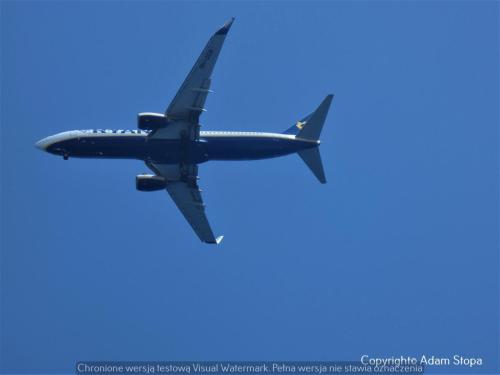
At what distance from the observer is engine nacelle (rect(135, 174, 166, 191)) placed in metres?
91.6

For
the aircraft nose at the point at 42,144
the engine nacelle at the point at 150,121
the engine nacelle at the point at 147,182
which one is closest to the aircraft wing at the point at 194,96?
the engine nacelle at the point at 150,121

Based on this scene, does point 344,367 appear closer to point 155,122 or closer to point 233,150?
point 233,150

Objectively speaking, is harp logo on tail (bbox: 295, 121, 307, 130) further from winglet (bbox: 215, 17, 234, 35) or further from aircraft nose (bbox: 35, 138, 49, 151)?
aircraft nose (bbox: 35, 138, 49, 151)

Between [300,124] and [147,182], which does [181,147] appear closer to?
[147,182]

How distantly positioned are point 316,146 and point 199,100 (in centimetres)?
1189

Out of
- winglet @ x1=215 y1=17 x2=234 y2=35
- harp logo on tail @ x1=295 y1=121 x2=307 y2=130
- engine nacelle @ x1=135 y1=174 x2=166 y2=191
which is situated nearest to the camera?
winglet @ x1=215 y1=17 x2=234 y2=35

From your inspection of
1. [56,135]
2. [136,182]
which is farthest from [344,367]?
[56,135]

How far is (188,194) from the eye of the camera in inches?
3703

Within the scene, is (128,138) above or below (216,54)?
below

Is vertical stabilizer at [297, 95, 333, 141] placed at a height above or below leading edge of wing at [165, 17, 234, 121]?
below

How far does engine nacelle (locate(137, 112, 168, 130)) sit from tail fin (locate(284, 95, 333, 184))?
12679 millimetres

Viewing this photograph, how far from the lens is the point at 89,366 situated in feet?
271

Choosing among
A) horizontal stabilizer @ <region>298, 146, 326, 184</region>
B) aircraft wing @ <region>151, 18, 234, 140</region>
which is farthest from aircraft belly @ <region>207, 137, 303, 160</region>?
aircraft wing @ <region>151, 18, 234, 140</region>

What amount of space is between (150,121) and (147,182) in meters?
7.24
